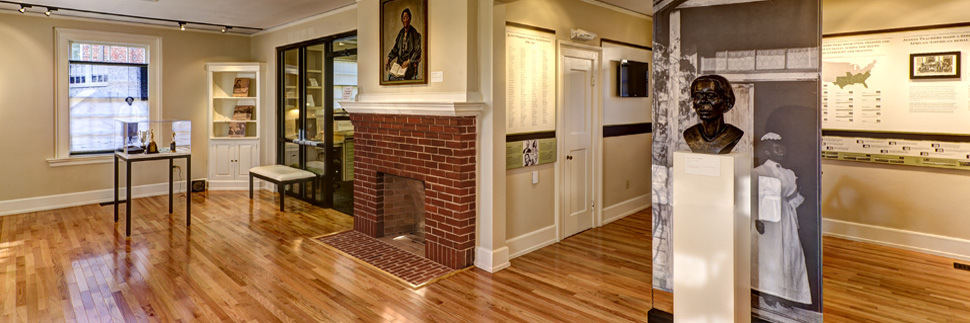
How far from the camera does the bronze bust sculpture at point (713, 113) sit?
251 centimetres

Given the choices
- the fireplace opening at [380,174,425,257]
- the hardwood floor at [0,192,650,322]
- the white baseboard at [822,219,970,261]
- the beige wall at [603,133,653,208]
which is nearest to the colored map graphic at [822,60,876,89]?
the white baseboard at [822,219,970,261]

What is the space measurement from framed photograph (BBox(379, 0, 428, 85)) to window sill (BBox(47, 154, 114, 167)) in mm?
4398

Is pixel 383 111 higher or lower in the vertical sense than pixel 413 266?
higher

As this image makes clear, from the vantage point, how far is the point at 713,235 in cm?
248

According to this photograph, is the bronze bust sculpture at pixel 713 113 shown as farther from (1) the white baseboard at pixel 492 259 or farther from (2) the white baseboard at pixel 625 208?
(2) the white baseboard at pixel 625 208

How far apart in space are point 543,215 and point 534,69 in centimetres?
129

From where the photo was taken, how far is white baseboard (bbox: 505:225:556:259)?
13.8 ft

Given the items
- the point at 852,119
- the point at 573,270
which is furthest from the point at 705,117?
the point at 852,119

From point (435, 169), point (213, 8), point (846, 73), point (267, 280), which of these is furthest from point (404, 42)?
point (846, 73)

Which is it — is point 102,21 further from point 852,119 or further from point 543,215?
point 852,119

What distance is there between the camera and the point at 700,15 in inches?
109

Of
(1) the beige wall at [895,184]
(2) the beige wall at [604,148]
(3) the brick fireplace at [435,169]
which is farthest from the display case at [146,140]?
(1) the beige wall at [895,184]

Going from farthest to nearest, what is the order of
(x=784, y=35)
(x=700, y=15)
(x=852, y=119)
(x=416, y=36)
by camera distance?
(x=852, y=119)
(x=416, y=36)
(x=700, y=15)
(x=784, y=35)

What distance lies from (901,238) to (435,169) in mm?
4022
